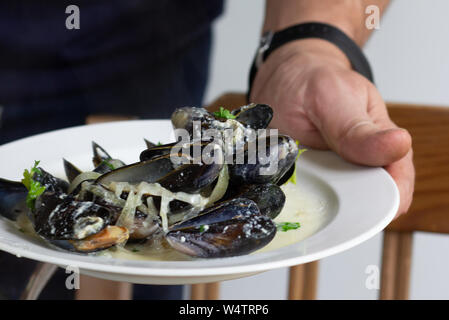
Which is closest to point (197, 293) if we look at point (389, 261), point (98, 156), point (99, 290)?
point (99, 290)

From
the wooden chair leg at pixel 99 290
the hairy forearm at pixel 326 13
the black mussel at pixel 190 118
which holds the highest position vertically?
the hairy forearm at pixel 326 13

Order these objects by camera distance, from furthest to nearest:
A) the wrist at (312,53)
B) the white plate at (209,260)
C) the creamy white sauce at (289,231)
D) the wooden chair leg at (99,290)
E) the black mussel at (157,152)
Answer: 1. the wooden chair leg at (99,290)
2. the wrist at (312,53)
3. the black mussel at (157,152)
4. the creamy white sauce at (289,231)
5. the white plate at (209,260)

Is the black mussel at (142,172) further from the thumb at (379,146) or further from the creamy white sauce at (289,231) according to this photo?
the thumb at (379,146)

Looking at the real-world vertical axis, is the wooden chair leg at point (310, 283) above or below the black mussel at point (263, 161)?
below

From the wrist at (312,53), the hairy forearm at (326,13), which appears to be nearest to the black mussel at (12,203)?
the wrist at (312,53)

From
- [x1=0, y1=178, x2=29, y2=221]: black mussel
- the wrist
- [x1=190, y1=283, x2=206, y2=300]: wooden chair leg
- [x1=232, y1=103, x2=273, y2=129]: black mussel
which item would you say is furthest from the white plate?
[x1=190, y1=283, x2=206, y2=300]: wooden chair leg

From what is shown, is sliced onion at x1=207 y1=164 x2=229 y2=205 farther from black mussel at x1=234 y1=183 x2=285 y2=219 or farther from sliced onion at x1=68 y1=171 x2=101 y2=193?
sliced onion at x1=68 y1=171 x2=101 y2=193
